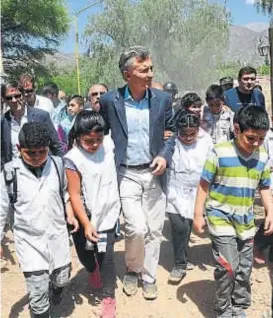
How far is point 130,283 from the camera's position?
12.4ft

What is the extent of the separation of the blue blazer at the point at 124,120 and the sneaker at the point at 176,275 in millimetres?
999

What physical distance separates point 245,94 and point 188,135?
1252 mm

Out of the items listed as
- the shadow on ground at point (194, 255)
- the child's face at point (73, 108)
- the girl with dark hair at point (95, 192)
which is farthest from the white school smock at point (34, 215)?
the child's face at point (73, 108)

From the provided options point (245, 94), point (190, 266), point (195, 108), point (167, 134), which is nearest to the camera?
point (167, 134)

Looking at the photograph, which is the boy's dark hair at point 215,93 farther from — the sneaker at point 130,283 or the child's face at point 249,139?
the sneaker at point 130,283

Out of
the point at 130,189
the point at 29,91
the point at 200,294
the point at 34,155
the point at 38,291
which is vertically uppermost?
the point at 29,91

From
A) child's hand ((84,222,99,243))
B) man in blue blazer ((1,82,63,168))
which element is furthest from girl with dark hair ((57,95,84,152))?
child's hand ((84,222,99,243))

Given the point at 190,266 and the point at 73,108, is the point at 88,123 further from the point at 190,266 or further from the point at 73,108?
the point at 73,108

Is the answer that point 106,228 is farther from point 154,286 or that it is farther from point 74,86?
point 74,86

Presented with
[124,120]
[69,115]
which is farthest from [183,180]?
[69,115]

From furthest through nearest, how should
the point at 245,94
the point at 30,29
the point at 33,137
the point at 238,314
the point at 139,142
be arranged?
the point at 30,29 → the point at 245,94 → the point at 139,142 → the point at 238,314 → the point at 33,137

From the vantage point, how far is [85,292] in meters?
3.83

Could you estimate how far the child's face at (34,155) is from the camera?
2.95m

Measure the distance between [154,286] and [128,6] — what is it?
27.2 meters
